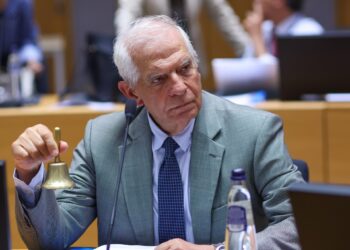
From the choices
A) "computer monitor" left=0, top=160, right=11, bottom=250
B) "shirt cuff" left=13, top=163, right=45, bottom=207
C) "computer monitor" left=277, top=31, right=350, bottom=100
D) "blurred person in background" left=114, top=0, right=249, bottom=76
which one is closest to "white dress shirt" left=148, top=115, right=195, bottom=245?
"shirt cuff" left=13, top=163, right=45, bottom=207

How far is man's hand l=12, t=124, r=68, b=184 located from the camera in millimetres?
2207

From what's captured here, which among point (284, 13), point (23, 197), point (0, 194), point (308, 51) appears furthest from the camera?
point (284, 13)

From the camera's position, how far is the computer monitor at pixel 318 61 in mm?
4207

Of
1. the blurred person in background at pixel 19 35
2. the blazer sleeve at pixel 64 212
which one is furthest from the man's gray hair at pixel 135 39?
the blurred person in background at pixel 19 35

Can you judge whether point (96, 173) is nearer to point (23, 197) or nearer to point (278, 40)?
point (23, 197)

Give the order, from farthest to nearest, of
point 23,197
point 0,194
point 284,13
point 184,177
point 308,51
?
point 284,13, point 308,51, point 184,177, point 23,197, point 0,194

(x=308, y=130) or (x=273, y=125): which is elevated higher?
(x=273, y=125)

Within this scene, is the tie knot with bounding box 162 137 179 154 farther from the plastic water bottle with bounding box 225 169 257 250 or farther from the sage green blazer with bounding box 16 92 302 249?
the plastic water bottle with bounding box 225 169 257 250

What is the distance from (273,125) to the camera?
2543 millimetres

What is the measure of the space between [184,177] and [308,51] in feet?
6.31

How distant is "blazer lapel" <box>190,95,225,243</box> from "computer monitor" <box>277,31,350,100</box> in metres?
1.79

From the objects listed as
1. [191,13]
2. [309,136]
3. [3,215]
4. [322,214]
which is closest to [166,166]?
[3,215]

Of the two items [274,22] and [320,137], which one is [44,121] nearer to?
[320,137]

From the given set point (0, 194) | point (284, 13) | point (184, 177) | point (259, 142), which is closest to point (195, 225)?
point (184, 177)
